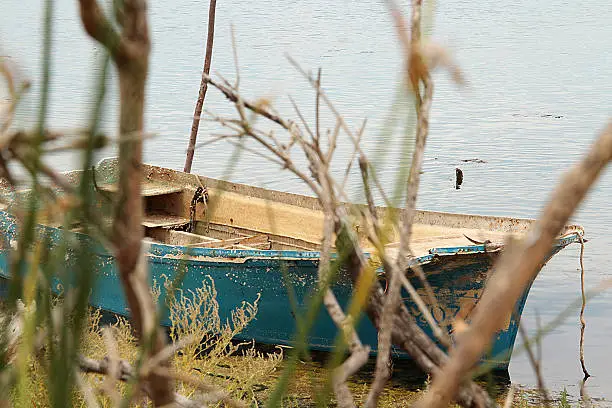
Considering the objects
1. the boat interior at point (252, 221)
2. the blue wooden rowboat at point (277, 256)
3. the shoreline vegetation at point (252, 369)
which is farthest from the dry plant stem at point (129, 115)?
the boat interior at point (252, 221)

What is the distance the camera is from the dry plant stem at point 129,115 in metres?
0.48

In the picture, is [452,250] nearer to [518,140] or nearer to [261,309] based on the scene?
[261,309]

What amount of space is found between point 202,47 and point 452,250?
29589mm

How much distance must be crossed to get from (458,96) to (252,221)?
53.5ft

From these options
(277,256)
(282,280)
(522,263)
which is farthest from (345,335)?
(282,280)

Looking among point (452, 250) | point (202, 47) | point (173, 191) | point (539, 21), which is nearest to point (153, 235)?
point (173, 191)

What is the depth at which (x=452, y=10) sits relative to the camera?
4538 cm

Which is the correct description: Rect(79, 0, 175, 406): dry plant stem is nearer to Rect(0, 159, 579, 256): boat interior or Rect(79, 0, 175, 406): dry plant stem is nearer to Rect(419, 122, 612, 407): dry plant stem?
Rect(419, 122, 612, 407): dry plant stem

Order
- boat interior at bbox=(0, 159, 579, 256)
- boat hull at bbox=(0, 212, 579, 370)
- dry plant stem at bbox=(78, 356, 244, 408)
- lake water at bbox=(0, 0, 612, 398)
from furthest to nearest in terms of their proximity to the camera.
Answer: lake water at bbox=(0, 0, 612, 398)
boat interior at bbox=(0, 159, 579, 256)
boat hull at bbox=(0, 212, 579, 370)
dry plant stem at bbox=(78, 356, 244, 408)

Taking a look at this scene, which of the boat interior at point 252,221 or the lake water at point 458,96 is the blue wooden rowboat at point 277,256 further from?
the lake water at point 458,96

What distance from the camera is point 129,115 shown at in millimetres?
481

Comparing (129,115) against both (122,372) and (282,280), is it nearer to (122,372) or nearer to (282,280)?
(122,372)

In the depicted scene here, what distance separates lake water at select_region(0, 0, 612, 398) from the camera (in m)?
8.61

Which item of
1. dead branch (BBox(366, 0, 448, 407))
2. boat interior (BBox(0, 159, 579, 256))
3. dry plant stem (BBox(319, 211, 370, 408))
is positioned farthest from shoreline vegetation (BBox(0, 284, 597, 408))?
dead branch (BBox(366, 0, 448, 407))
